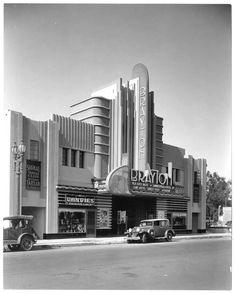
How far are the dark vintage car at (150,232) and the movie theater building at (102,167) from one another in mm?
4394

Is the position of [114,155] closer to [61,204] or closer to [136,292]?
[61,204]

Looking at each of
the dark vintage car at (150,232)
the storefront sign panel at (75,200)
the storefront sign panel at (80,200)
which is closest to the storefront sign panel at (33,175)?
the storefront sign panel at (75,200)

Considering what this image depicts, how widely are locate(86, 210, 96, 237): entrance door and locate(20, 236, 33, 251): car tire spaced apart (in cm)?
989

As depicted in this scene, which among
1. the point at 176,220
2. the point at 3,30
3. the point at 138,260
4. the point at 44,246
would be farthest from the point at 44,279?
the point at 176,220

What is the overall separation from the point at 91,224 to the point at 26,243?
10.5 meters

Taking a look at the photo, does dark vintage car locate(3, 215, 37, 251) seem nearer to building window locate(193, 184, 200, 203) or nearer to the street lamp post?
the street lamp post

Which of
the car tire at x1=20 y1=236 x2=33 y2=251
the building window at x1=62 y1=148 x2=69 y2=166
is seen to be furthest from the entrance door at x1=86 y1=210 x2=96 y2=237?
the car tire at x1=20 y1=236 x2=33 y2=251

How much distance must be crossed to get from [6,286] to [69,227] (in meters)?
16.7

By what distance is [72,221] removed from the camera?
2845 centimetres

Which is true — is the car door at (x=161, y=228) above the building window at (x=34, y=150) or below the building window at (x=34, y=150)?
below

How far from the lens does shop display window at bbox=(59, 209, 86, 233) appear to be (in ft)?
90.9

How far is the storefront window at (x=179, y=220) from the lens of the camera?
3678cm

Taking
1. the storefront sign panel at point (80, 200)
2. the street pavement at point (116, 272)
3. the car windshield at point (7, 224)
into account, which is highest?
the storefront sign panel at point (80, 200)

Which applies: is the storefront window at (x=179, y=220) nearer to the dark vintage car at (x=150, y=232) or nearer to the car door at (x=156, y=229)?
the dark vintage car at (x=150, y=232)
